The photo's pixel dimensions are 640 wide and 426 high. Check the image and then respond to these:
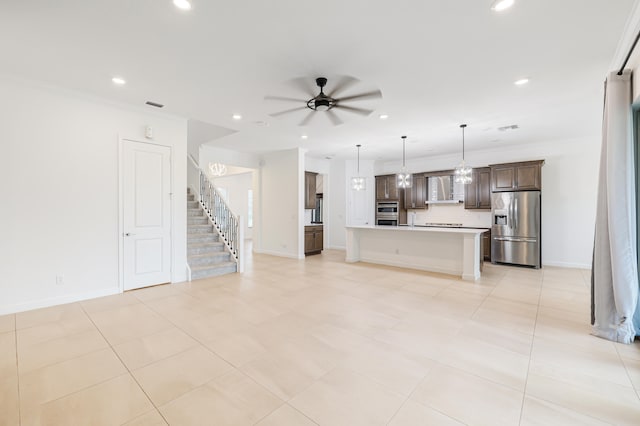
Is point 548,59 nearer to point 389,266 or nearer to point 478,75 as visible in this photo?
point 478,75

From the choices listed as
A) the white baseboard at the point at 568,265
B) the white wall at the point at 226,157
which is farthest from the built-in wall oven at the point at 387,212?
the white wall at the point at 226,157

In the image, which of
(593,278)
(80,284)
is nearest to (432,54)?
(593,278)

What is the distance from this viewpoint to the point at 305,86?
371 cm

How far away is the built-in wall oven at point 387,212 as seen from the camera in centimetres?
917

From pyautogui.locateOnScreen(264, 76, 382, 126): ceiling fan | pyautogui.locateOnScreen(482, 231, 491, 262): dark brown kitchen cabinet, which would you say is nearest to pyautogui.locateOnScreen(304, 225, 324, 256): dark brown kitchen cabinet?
pyautogui.locateOnScreen(482, 231, 491, 262): dark brown kitchen cabinet

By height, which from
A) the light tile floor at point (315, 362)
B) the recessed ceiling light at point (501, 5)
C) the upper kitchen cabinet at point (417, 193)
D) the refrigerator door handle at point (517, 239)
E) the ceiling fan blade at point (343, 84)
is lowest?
the light tile floor at point (315, 362)

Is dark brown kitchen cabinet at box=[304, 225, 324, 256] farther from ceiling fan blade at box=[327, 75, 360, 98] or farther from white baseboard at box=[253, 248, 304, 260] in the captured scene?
ceiling fan blade at box=[327, 75, 360, 98]

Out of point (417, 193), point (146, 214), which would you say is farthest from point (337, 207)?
point (146, 214)

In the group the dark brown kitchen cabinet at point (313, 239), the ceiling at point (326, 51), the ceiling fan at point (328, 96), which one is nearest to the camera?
the ceiling at point (326, 51)

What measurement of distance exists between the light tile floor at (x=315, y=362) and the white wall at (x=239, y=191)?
815cm

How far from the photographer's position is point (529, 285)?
5.06 m

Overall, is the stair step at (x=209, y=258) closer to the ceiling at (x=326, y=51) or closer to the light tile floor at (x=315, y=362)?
the light tile floor at (x=315, y=362)

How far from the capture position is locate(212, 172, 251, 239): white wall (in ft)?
40.6

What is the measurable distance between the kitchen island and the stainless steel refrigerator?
72 cm
